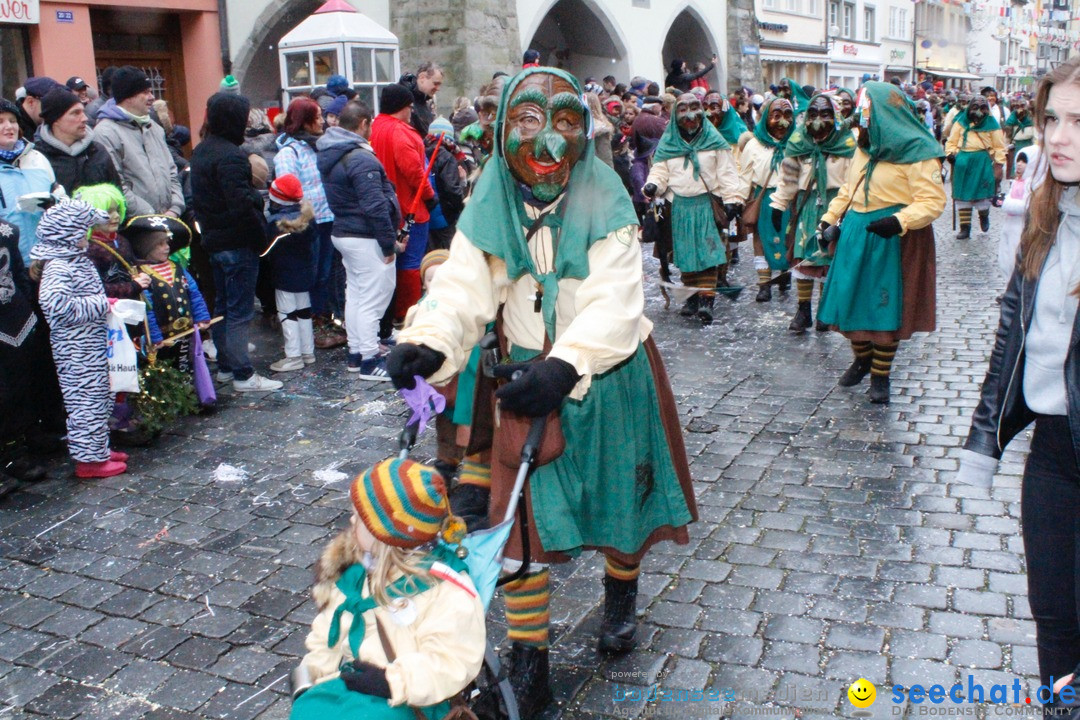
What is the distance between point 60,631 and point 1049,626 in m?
3.41

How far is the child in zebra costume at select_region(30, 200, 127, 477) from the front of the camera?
529 cm

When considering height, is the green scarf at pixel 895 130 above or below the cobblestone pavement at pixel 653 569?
above

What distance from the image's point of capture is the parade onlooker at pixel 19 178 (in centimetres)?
564

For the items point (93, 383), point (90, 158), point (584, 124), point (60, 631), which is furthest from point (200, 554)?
point (90, 158)

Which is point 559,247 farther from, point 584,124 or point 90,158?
point 90,158

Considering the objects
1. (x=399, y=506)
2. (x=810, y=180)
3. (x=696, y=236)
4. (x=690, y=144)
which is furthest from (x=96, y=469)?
(x=810, y=180)

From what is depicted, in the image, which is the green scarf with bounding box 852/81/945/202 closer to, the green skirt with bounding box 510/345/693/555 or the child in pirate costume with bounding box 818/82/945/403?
the child in pirate costume with bounding box 818/82/945/403

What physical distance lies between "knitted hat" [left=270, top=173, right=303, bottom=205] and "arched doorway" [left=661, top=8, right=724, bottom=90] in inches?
846

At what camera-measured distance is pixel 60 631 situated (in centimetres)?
388

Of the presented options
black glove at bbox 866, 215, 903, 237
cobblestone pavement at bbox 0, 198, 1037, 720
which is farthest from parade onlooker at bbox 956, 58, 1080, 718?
black glove at bbox 866, 215, 903, 237

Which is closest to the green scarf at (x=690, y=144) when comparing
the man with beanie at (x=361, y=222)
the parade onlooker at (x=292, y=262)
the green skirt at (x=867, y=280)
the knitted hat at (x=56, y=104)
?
the green skirt at (x=867, y=280)

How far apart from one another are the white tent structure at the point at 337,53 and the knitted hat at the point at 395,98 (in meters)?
4.57

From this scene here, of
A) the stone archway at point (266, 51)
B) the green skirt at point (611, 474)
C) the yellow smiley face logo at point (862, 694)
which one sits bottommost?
the yellow smiley face logo at point (862, 694)

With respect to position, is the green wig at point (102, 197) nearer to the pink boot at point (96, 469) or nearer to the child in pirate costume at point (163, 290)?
the child in pirate costume at point (163, 290)
